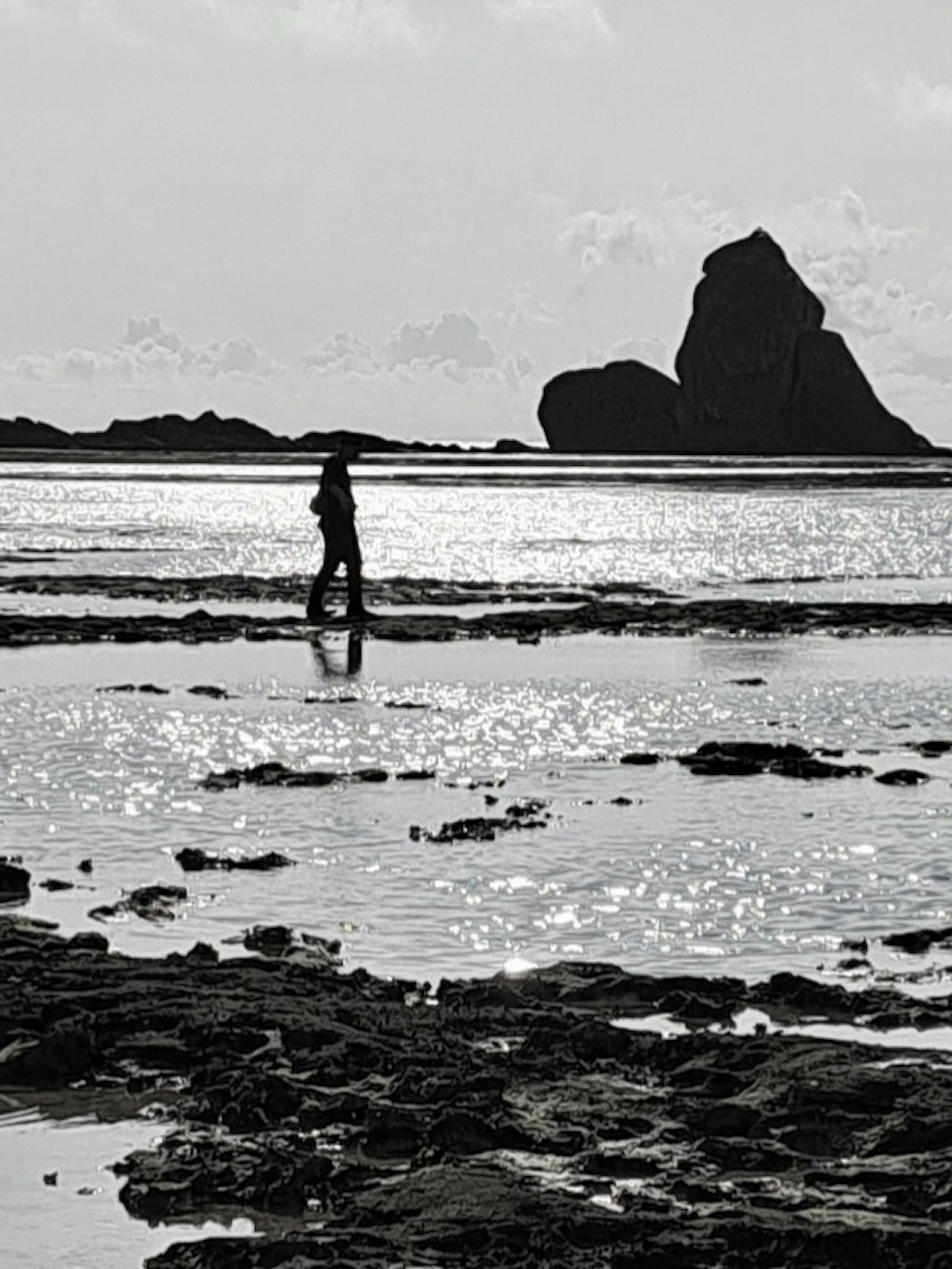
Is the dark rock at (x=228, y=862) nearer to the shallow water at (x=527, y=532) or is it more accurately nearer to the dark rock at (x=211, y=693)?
the dark rock at (x=211, y=693)

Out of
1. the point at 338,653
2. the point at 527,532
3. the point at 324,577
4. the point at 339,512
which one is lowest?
the point at 527,532

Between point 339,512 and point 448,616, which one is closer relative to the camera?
point 339,512

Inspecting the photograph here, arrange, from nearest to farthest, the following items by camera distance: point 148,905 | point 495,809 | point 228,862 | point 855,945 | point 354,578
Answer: point 855,945 < point 148,905 < point 228,862 < point 495,809 < point 354,578

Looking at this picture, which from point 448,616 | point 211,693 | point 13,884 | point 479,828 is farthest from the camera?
point 448,616

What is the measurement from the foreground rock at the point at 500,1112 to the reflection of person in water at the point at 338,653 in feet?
49.9

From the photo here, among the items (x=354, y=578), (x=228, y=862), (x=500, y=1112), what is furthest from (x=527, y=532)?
(x=500, y=1112)

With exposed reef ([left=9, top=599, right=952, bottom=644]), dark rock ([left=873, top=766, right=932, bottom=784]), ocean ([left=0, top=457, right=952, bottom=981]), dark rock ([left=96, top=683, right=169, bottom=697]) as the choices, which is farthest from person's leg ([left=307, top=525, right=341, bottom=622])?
dark rock ([left=873, top=766, right=932, bottom=784])

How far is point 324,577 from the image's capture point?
32125 millimetres

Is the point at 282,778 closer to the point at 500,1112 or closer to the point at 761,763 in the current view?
the point at 761,763

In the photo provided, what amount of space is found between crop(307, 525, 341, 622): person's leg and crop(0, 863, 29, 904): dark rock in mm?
17599

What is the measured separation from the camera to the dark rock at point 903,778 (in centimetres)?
1692

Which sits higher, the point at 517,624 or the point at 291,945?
the point at 291,945

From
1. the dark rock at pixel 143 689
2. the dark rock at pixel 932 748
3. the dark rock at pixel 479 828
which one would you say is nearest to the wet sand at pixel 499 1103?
the dark rock at pixel 479 828

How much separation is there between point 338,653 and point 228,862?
1474 centimetres
